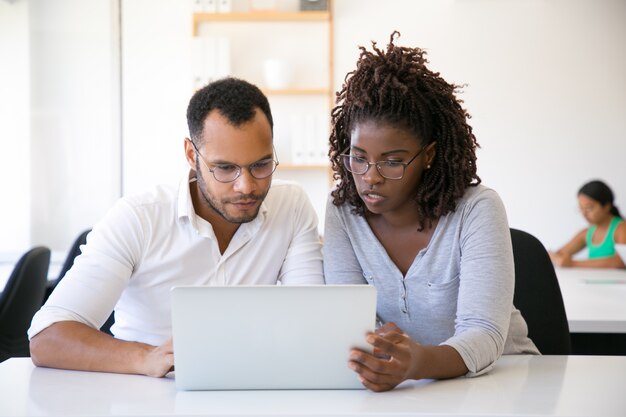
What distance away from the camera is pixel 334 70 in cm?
495

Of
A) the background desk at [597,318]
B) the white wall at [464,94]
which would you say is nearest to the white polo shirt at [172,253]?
the background desk at [597,318]

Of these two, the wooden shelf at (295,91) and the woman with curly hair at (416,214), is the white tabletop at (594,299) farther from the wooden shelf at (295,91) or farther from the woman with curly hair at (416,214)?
the wooden shelf at (295,91)

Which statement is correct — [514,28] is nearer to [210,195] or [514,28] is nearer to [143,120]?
[143,120]

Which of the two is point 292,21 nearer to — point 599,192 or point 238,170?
point 599,192

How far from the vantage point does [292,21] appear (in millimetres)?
4887

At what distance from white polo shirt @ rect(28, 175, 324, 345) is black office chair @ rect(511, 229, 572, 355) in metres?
0.51

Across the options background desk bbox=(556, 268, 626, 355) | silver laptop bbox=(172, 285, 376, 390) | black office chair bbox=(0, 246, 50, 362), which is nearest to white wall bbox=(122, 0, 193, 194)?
black office chair bbox=(0, 246, 50, 362)

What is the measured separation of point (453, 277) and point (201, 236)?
57cm

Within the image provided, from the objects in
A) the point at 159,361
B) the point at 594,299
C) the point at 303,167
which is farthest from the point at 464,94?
the point at 159,361

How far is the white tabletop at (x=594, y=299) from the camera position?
2168mm

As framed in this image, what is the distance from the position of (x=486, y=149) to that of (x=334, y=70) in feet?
3.43

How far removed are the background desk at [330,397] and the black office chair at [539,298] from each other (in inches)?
17.2

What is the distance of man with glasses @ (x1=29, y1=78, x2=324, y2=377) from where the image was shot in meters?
1.70

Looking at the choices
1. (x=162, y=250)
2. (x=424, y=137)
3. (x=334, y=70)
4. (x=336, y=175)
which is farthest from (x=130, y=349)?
(x=334, y=70)
